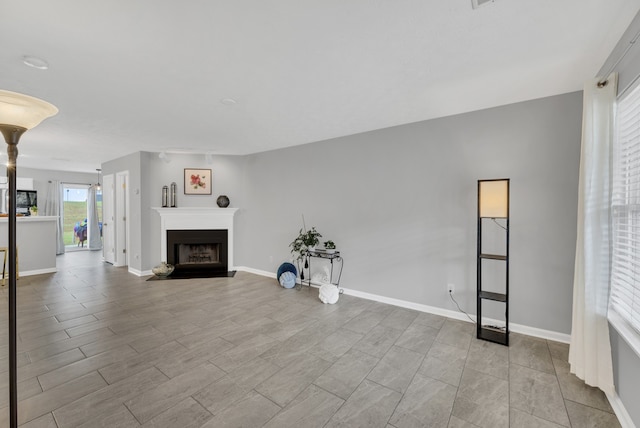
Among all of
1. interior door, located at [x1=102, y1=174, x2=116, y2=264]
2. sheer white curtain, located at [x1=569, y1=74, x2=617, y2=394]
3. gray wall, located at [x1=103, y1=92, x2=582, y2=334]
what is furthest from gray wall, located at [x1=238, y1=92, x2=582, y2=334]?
interior door, located at [x1=102, y1=174, x2=116, y2=264]

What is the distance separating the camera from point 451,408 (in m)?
1.84

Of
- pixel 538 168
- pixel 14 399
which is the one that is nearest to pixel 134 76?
pixel 14 399

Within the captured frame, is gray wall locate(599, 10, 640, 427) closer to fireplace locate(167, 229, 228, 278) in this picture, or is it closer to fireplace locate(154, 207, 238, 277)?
fireplace locate(154, 207, 238, 277)

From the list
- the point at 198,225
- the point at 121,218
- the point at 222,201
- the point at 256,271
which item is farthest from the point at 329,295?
the point at 121,218

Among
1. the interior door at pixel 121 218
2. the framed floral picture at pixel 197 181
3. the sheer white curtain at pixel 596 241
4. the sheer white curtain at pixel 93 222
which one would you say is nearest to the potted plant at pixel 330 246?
the sheer white curtain at pixel 596 241

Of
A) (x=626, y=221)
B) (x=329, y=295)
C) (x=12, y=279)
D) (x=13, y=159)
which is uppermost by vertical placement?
(x=13, y=159)

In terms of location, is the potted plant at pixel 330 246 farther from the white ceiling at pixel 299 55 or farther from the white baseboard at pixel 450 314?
the white ceiling at pixel 299 55

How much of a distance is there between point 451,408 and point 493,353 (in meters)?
1.00

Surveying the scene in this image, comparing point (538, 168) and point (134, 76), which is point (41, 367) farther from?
point (538, 168)

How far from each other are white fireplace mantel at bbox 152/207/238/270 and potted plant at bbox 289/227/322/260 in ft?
5.53

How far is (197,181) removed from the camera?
555 cm

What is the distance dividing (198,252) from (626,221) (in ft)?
20.2

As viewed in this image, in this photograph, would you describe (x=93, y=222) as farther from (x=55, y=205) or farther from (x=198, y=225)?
(x=198, y=225)

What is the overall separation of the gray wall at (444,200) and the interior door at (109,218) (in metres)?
4.41
